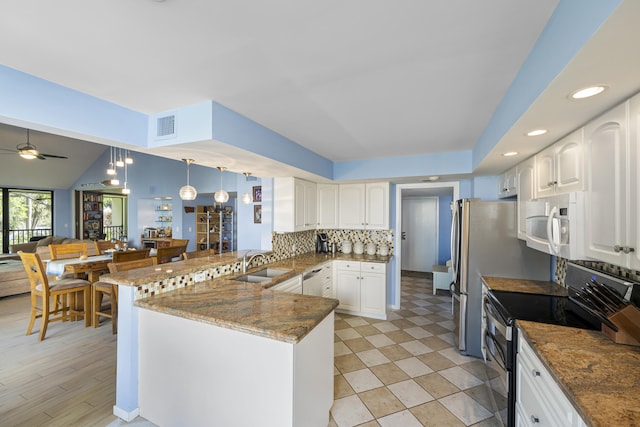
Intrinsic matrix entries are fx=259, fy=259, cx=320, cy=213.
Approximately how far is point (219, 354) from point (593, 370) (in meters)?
1.89

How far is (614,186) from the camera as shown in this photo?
1275 millimetres

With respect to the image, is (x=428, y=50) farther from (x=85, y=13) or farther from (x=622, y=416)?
(x=622, y=416)

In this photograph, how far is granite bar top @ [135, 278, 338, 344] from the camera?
1.50 m

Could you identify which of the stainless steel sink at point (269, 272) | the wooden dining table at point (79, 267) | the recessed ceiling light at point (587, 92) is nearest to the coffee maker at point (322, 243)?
the stainless steel sink at point (269, 272)

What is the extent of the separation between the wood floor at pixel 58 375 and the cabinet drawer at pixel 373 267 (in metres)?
3.00

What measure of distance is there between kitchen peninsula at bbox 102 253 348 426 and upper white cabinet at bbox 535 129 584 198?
1.78m

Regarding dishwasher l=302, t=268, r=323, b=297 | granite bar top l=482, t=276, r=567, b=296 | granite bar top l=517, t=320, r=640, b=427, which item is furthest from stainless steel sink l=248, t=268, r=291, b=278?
granite bar top l=517, t=320, r=640, b=427

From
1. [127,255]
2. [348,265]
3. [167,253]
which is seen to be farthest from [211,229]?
[348,265]

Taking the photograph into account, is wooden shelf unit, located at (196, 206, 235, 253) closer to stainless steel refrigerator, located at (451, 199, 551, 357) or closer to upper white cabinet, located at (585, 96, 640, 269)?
stainless steel refrigerator, located at (451, 199, 551, 357)

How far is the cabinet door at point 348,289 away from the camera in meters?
3.88

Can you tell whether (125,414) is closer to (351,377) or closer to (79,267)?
(351,377)

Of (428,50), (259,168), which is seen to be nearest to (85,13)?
(428,50)

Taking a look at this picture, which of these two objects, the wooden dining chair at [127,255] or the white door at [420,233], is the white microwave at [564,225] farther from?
the wooden dining chair at [127,255]

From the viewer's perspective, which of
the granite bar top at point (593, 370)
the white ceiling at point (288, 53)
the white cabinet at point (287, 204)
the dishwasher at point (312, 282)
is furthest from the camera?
the white cabinet at point (287, 204)
